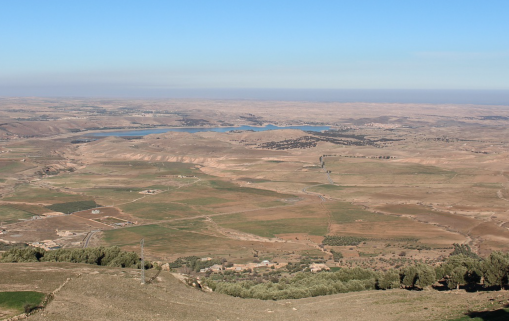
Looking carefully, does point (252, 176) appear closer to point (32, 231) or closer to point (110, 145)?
point (32, 231)

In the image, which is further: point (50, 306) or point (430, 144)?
point (430, 144)

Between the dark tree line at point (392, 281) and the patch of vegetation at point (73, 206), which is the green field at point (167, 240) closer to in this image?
the patch of vegetation at point (73, 206)

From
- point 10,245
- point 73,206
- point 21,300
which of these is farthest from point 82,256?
point 73,206

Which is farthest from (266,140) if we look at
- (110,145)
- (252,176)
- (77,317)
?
(77,317)

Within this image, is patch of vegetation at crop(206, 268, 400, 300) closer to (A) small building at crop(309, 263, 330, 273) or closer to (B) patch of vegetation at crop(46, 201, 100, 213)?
(A) small building at crop(309, 263, 330, 273)

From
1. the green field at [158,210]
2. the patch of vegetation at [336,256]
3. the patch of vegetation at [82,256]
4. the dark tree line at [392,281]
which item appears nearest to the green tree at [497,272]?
the dark tree line at [392,281]

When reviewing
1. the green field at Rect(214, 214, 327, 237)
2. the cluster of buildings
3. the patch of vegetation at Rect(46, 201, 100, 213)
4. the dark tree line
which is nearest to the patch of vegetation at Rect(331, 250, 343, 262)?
the cluster of buildings

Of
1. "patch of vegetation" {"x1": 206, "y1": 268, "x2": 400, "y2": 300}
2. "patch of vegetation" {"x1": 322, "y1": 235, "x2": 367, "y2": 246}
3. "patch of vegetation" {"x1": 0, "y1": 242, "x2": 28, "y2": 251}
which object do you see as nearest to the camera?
"patch of vegetation" {"x1": 206, "y1": 268, "x2": 400, "y2": 300}
